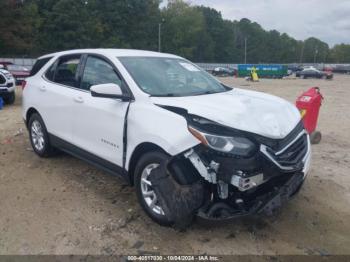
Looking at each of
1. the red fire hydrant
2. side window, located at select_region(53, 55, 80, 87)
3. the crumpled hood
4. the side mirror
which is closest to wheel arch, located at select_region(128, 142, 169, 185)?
the crumpled hood

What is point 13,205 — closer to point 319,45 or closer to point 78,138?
point 78,138

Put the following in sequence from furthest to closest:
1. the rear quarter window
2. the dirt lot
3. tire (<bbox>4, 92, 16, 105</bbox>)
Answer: tire (<bbox>4, 92, 16, 105</bbox>) → the rear quarter window → the dirt lot

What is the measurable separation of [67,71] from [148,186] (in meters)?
2.45

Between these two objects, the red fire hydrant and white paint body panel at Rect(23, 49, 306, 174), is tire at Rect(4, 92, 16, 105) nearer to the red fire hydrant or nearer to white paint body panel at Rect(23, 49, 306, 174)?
white paint body panel at Rect(23, 49, 306, 174)

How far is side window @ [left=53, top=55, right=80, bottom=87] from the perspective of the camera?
16.5ft

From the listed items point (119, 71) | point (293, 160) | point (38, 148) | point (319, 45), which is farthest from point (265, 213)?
point (319, 45)

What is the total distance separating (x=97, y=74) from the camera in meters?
4.65

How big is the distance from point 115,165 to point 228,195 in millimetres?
1464

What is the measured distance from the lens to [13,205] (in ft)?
14.0

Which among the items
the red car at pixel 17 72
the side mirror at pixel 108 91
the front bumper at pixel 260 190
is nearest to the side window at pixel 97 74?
the side mirror at pixel 108 91

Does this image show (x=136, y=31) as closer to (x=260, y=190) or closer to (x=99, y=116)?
(x=99, y=116)

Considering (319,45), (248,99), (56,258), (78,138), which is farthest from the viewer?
(319,45)

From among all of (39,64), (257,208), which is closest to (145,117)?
(257,208)

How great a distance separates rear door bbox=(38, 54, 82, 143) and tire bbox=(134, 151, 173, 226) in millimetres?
1514
